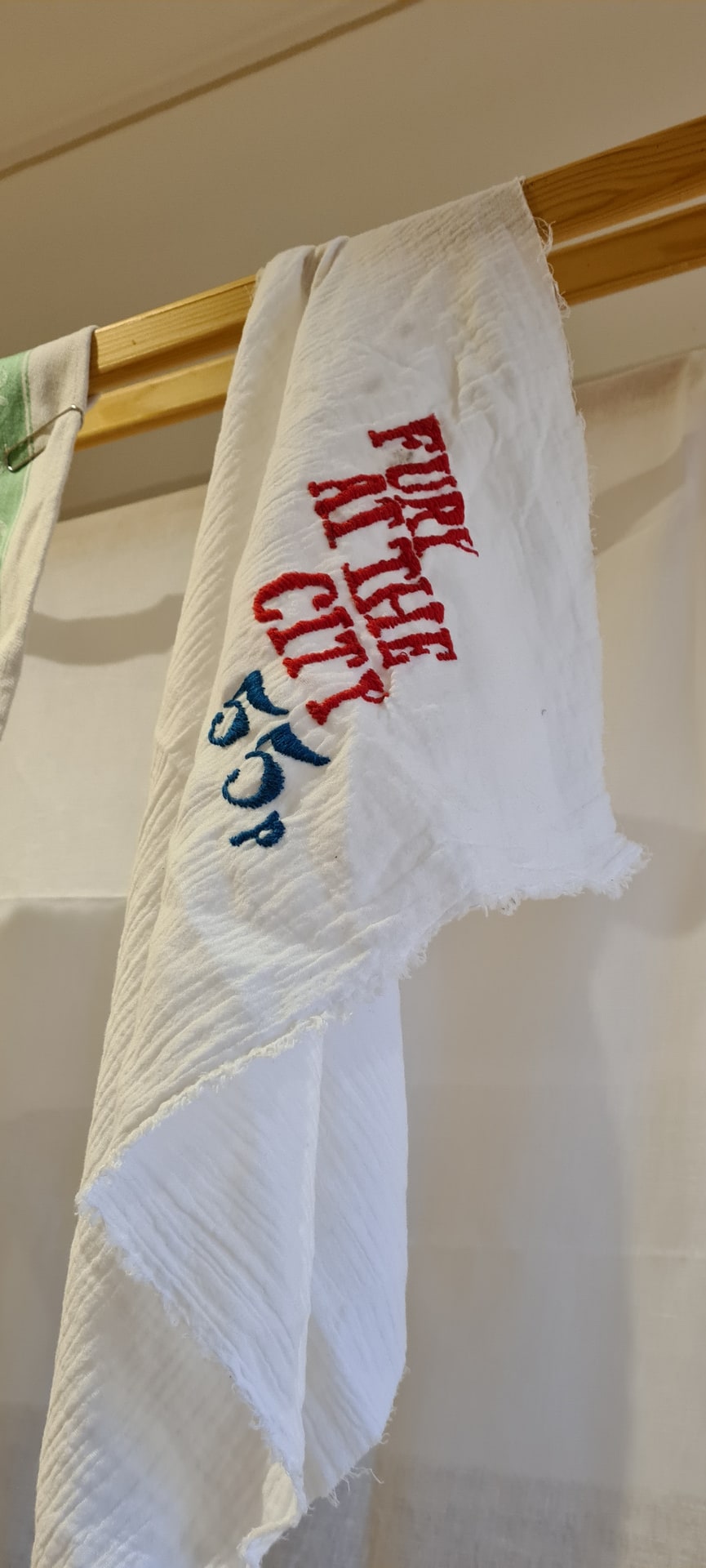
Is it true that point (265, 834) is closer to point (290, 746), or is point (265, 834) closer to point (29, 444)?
point (290, 746)

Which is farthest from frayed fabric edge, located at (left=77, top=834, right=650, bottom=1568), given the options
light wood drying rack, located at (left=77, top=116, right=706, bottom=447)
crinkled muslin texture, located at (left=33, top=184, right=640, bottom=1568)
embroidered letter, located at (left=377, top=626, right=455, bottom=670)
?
light wood drying rack, located at (left=77, top=116, right=706, bottom=447)

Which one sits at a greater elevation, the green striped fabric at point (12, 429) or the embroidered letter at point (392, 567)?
the green striped fabric at point (12, 429)

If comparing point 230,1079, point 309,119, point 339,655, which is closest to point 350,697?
point 339,655

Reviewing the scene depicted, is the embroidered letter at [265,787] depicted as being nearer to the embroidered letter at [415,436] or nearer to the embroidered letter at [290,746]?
the embroidered letter at [290,746]

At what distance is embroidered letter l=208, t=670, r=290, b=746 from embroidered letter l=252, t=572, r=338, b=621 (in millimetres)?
30

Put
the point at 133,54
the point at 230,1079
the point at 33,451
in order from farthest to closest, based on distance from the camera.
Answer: the point at 133,54 < the point at 33,451 < the point at 230,1079

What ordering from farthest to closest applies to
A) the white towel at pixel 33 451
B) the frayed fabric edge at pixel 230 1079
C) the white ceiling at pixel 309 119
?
the white ceiling at pixel 309 119 → the white towel at pixel 33 451 → the frayed fabric edge at pixel 230 1079

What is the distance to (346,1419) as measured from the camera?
432mm

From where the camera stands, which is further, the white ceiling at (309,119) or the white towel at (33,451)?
the white ceiling at (309,119)

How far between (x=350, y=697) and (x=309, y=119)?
0.61 m

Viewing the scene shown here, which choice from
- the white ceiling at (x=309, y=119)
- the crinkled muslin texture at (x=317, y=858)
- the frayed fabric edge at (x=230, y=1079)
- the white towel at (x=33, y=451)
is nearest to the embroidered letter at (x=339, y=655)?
the crinkled muslin texture at (x=317, y=858)

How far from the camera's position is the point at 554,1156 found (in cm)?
53

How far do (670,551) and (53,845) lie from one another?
17.3 inches

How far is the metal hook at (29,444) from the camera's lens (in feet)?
2.04
